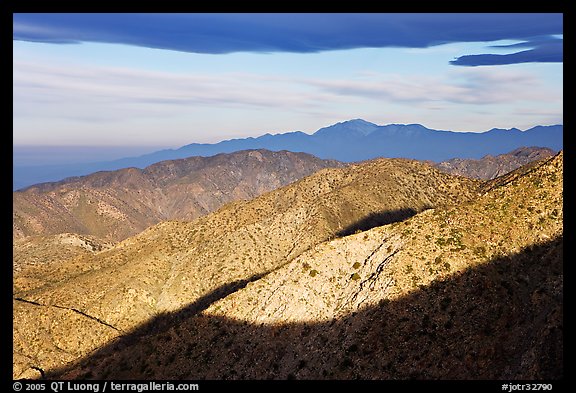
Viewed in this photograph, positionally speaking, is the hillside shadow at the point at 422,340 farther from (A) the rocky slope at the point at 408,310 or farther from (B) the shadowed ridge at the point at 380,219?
(B) the shadowed ridge at the point at 380,219

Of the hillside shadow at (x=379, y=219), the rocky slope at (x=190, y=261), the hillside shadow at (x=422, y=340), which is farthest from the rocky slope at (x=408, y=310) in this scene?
the hillside shadow at (x=379, y=219)

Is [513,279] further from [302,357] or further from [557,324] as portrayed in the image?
[302,357]

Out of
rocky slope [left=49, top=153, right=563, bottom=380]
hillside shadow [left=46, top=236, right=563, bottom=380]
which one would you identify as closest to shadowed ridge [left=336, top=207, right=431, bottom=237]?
rocky slope [left=49, top=153, right=563, bottom=380]

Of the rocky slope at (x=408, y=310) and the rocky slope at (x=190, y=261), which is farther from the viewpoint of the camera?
the rocky slope at (x=190, y=261)

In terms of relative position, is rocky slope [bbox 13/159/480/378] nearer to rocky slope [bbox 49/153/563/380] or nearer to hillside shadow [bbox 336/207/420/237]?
hillside shadow [bbox 336/207/420/237]

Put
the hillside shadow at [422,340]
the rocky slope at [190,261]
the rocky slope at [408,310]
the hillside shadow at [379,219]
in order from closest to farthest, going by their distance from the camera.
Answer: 1. the hillside shadow at [422,340]
2. the rocky slope at [408,310]
3. the rocky slope at [190,261]
4. the hillside shadow at [379,219]
